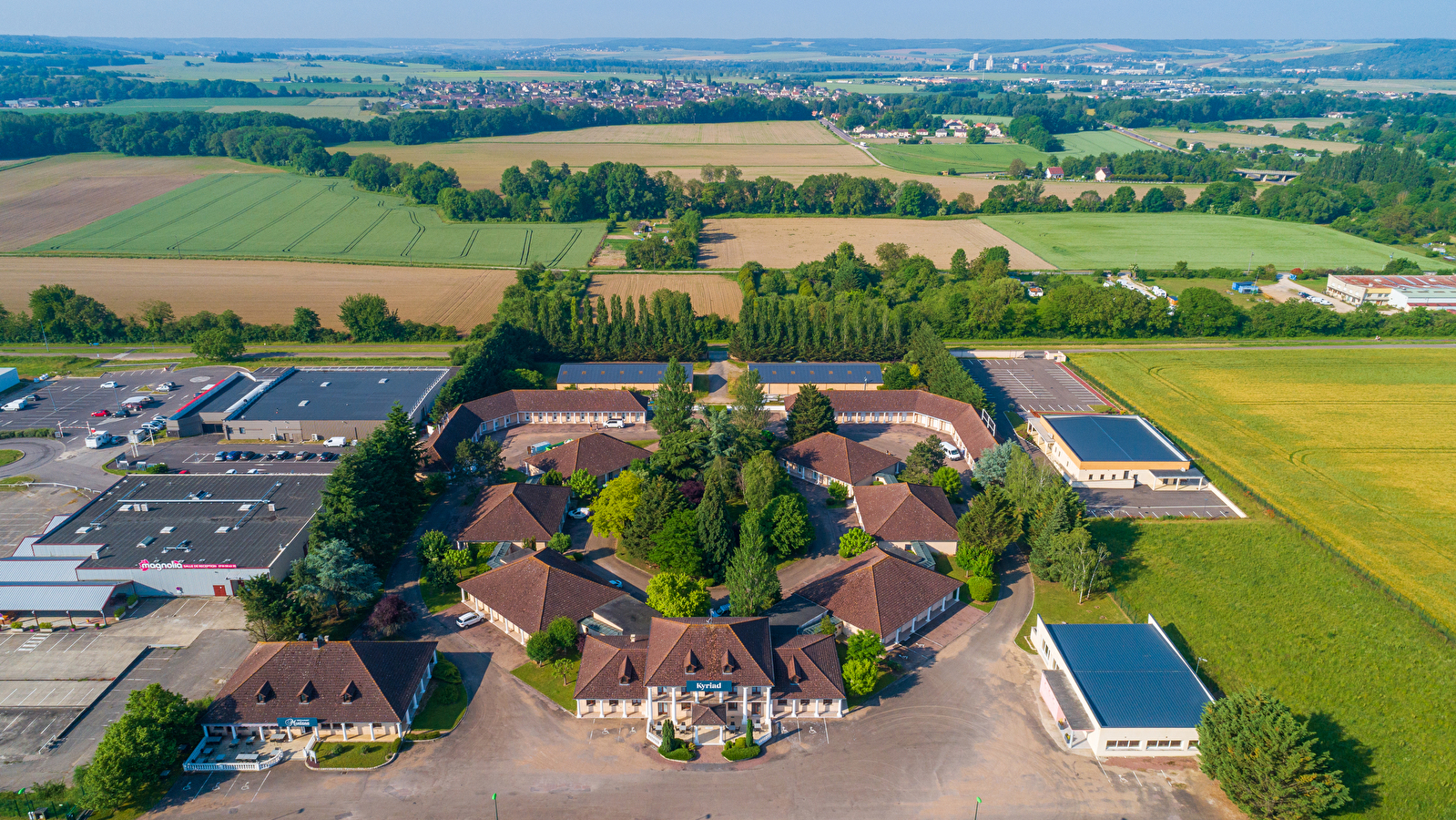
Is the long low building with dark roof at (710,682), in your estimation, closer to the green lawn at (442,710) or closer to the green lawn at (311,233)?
the green lawn at (442,710)

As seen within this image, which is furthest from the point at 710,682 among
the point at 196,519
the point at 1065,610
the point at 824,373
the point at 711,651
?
the point at 824,373

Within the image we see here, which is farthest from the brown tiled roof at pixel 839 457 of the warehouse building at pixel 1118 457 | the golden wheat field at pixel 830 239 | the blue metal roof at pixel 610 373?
the golden wheat field at pixel 830 239

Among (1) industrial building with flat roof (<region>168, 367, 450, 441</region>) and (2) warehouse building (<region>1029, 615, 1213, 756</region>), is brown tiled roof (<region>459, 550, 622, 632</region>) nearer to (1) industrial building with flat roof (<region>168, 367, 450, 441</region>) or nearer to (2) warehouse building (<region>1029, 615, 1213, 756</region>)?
Answer: (2) warehouse building (<region>1029, 615, 1213, 756</region>)

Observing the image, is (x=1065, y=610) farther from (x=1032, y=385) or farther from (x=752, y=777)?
(x=1032, y=385)

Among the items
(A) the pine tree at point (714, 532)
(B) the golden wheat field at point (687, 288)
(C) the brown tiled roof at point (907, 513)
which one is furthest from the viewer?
(B) the golden wheat field at point (687, 288)

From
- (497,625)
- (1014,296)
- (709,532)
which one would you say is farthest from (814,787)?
(1014,296)

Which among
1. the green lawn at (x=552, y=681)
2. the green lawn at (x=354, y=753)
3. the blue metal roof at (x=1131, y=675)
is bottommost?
the green lawn at (x=552, y=681)

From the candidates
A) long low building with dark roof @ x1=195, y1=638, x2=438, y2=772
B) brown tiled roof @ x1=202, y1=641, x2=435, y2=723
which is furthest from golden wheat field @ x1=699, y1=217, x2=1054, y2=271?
long low building with dark roof @ x1=195, y1=638, x2=438, y2=772

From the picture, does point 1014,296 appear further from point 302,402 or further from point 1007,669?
point 302,402
